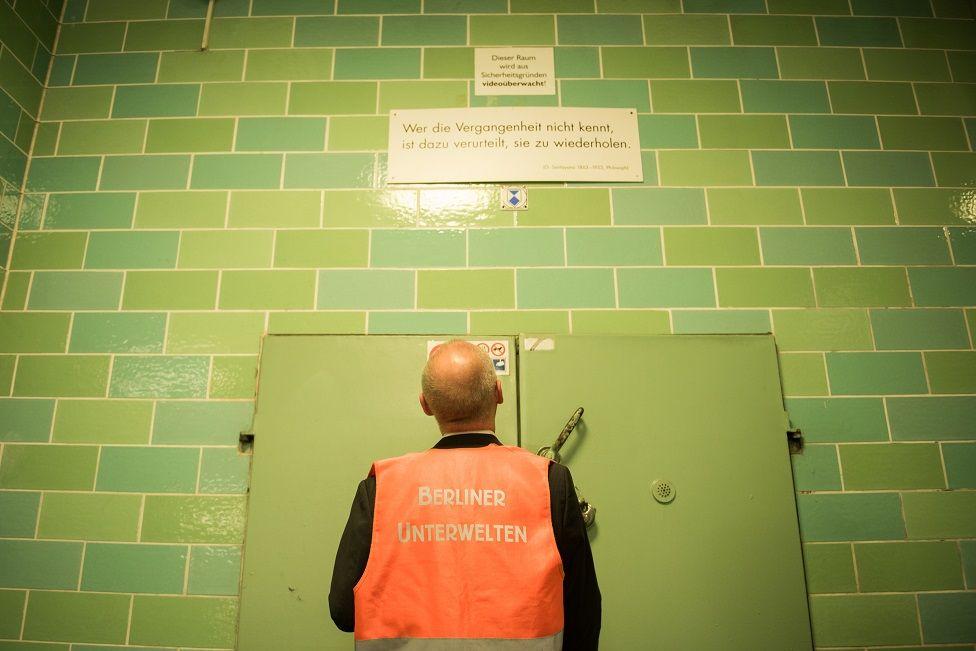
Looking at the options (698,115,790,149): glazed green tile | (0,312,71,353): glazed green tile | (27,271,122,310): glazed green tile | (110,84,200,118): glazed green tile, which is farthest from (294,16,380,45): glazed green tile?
(698,115,790,149): glazed green tile

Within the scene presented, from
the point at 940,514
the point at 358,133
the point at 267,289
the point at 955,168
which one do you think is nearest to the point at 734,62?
the point at 955,168

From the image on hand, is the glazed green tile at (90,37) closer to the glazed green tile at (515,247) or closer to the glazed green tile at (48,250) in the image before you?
the glazed green tile at (48,250)

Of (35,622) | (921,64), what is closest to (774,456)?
(921,64)

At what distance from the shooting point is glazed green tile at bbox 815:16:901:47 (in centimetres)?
204

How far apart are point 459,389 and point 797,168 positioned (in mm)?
1652

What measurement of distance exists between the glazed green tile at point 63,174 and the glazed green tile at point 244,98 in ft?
1.53

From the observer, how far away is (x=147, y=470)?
1.64m

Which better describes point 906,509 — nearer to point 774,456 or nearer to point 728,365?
point 774,456

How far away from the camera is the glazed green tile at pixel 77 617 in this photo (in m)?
1.54

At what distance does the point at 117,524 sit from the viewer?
1.60 m

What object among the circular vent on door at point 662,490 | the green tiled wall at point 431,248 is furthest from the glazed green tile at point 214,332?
the circular vent on door at point 662,490

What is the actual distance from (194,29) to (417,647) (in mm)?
2378

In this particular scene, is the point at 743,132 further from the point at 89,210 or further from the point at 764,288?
the point at 89,210

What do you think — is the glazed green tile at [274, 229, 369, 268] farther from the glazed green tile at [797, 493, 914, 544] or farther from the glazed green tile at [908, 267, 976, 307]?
the glazed green tile at [908, 267, 976, 307]
